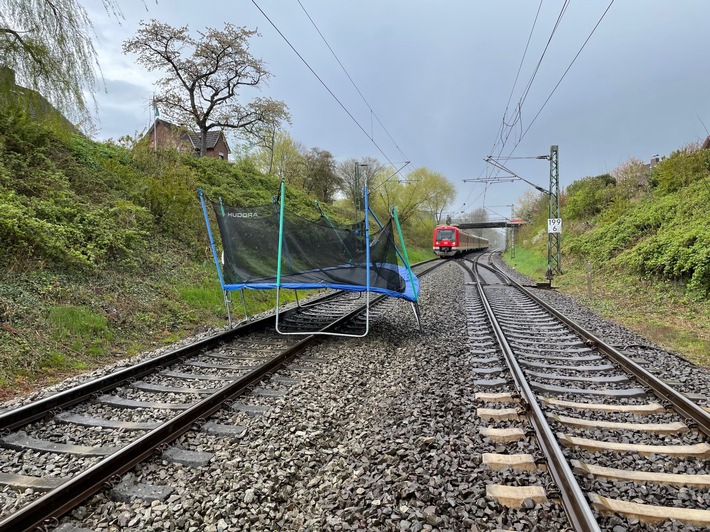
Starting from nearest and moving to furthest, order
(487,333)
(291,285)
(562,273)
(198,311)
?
(291,285) → (487,333) → (198,311) → (562,273)

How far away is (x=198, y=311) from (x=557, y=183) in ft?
56.0

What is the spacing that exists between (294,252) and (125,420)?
163 inches

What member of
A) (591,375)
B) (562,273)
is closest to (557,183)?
(562,273)

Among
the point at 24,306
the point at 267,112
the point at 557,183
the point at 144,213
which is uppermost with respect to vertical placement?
the point at 267,112

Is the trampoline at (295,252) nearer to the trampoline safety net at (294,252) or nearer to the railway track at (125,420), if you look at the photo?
the trampoline safety net at (294,252)

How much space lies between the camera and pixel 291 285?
721cm

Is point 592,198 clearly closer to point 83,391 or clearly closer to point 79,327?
point 79,327

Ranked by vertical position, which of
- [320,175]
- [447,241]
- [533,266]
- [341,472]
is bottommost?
[341,472]

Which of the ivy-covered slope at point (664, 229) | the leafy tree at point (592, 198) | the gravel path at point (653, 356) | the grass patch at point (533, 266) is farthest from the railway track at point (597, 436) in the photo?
the leafy tree at point (592, 198)

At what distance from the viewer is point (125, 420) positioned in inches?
159

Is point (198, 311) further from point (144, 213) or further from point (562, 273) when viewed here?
point (562, 273)

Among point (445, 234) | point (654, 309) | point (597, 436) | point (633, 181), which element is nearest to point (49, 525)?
point (597, 436)

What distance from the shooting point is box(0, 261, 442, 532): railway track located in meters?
2.85

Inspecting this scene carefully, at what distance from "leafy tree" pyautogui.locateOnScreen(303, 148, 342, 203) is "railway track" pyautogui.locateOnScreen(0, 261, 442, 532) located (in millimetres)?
36304
